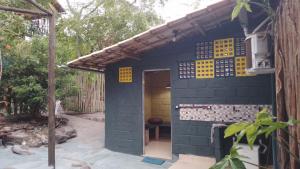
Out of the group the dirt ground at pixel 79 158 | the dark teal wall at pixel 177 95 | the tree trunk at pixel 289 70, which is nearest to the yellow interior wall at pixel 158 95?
the dirt ground at pixel 79 158

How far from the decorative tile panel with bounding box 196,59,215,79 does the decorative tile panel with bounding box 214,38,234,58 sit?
0.21 meters

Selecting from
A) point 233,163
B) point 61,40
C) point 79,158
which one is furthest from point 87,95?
point 233,163

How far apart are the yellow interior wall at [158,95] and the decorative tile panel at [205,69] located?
3.33 m

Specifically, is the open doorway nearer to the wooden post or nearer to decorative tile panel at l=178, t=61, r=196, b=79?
decorative tile panel at l=178, t=61, r=196, b=79

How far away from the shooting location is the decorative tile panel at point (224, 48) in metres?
4.75

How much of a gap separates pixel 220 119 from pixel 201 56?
1413 mm

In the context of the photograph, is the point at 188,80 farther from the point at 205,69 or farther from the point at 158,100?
the point at 158,100

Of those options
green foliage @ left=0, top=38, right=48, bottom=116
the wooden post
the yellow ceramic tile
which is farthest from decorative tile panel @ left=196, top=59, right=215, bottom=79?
green foliage @ left=0, top=38, right=48, bottom=116

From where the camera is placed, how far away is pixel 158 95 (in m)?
8.50

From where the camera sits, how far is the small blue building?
4.52 metres

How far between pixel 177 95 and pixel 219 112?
102 cm

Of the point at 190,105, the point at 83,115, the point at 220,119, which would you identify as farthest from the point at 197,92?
the point at 83,115

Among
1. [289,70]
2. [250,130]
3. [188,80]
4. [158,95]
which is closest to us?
[250,130]

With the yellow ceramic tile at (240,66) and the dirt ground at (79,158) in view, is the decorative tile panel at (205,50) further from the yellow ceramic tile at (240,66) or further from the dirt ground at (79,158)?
the dirt ground at (79,158)
